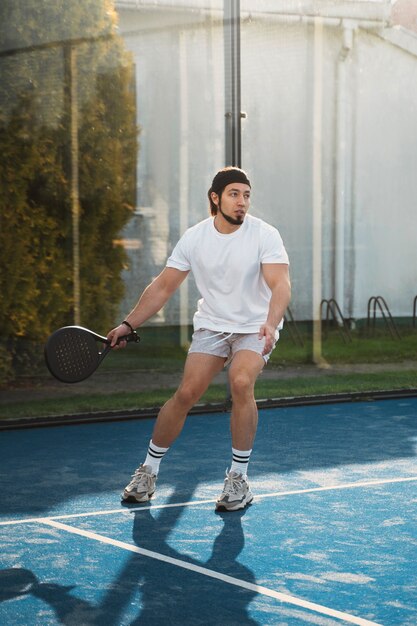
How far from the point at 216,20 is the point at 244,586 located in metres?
6.04

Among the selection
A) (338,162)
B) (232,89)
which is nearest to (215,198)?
(232,89)

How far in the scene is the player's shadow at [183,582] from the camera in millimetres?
4461

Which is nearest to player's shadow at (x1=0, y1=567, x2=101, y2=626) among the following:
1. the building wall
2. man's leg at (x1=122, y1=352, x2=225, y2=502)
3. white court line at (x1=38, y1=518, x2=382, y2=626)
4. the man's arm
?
white court line at (x1=38, y1=518, x2=382, y2=626)

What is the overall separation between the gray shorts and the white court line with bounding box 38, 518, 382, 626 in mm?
1175

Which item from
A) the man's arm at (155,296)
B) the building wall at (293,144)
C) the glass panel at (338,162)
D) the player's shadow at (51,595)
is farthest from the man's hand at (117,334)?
the glass panel at (338,162)

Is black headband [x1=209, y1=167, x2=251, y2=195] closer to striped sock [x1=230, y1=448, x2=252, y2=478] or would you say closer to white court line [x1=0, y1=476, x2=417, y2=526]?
striped sock [x1=230, y1=448, x2=252, y2=478]

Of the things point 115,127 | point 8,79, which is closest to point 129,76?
point 115,127

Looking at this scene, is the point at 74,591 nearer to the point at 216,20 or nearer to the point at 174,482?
the point at 174,482

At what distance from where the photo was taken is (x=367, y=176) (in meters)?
10.8

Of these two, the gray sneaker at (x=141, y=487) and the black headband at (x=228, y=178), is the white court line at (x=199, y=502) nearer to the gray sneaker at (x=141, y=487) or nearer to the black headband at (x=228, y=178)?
the gray sneaker at (x=141, y=487)

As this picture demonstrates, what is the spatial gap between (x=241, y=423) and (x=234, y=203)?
1.11m

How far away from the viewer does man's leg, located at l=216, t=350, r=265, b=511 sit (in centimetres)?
622

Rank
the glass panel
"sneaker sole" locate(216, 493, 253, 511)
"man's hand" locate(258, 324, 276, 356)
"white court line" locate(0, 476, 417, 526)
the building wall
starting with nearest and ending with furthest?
"man's hand" locate(258, 324, 276, 356), "white court line" locate(0, 476, 417, 526), "sneaker sole" locate(216, 493, 253, 511), the building wall, the glass panel

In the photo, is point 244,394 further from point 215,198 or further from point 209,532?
point 215,198
